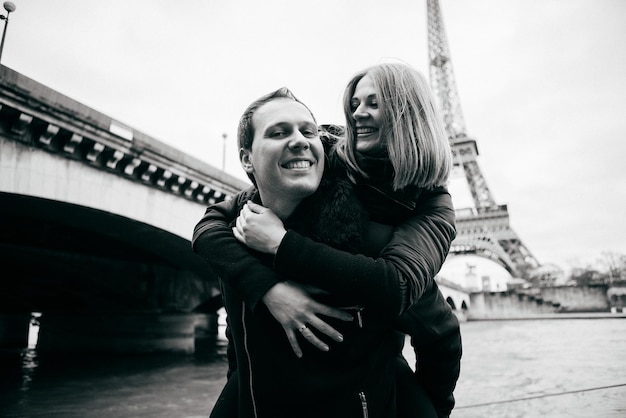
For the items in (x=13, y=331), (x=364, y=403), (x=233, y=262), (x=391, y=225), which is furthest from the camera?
(x=13, y=331)

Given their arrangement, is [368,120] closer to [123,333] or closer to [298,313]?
[298,313]

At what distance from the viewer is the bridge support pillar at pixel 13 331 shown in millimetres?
20266

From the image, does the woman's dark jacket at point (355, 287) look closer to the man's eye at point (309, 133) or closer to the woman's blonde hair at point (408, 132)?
the woman's blonde hair at point (408, 132)

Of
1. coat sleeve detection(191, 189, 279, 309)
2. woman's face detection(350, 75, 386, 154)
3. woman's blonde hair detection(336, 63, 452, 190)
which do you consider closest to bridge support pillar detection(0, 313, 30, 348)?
coat sleeve detection(191, 189, 279, 309)

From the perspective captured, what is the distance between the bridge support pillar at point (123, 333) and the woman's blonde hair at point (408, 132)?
15.7 metres

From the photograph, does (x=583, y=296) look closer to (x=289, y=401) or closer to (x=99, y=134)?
(x=99, y=134)

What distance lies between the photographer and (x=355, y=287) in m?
1.33

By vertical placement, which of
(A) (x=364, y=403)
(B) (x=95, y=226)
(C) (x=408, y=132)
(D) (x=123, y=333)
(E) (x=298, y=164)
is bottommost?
(D) (x=123, y=333)

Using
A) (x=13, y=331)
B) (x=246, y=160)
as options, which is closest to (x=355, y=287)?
(x=246, y=160)

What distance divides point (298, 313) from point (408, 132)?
863 mm

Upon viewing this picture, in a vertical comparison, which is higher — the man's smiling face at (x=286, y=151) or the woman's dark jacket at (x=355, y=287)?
the man's smiling face at (x=286, y=151)

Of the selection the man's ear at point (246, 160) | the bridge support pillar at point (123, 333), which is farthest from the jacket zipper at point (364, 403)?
the bridge support pillar at point (123, 333)

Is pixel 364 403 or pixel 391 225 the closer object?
pixel 364 403

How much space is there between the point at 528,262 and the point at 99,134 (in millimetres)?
44458
